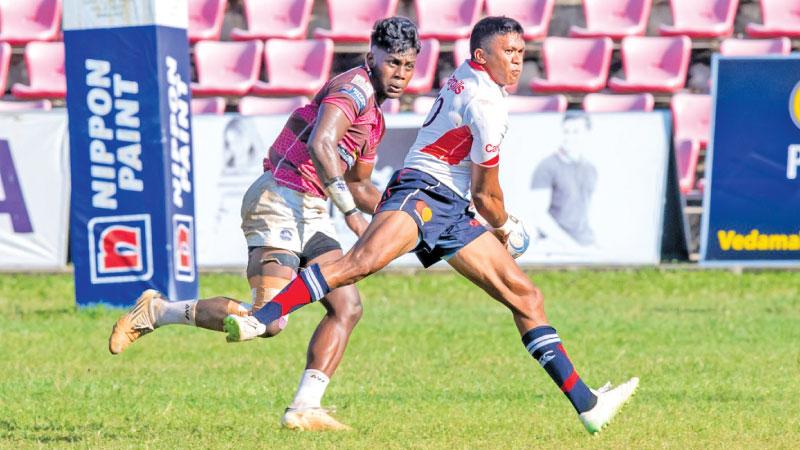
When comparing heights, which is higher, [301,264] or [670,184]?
[301,264]

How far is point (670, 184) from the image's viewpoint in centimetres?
1673

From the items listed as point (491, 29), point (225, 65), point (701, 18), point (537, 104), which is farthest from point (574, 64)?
point (491, 29)

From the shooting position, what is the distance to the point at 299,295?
7.48 metres

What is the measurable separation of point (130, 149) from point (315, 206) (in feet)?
20.1

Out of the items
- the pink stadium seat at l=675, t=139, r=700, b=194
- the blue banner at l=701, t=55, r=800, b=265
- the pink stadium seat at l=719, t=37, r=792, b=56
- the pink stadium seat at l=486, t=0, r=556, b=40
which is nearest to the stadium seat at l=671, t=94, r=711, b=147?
the pink stadium seat at l=675, t=139, r=700, b=194

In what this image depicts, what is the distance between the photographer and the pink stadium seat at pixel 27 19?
69.9 ft

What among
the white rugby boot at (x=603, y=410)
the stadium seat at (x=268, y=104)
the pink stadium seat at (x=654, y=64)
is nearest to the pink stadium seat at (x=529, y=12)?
the pink stadium seat at (x=654, y=64)

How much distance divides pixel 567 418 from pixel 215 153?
8573 mm

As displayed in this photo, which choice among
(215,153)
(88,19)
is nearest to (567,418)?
(88,19)

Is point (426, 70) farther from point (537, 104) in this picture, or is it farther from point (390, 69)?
point (390, 69)

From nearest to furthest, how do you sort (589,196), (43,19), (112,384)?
(112,384), (589,196), (43,19)

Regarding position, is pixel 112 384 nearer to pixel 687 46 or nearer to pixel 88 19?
pixel 88 19

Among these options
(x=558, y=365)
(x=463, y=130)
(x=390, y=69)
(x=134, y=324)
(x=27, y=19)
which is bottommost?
(x=27, y=19)

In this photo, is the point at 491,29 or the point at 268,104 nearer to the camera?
the point at 491,29
